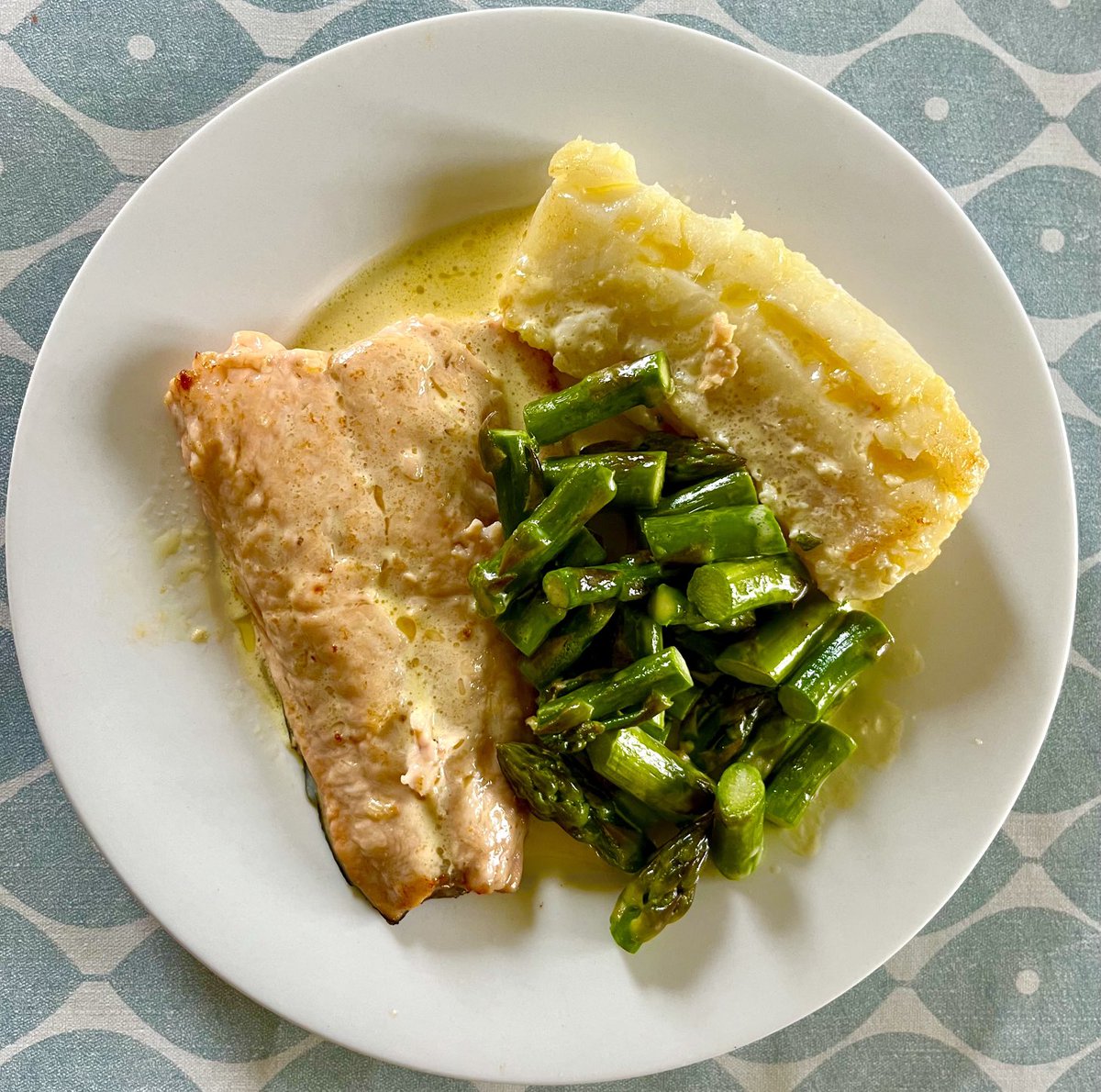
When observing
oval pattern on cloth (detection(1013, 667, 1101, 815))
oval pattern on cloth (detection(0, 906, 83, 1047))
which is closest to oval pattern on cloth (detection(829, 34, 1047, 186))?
oval pattern on cloth (detection(1013, 667, 1101, 815))

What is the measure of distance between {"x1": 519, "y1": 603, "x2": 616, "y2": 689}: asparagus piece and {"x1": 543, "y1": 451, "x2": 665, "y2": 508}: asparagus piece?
13.5 inches

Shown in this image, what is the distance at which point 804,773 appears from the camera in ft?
9.53

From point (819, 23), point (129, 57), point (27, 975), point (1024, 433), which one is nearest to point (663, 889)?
point (1024, 433)

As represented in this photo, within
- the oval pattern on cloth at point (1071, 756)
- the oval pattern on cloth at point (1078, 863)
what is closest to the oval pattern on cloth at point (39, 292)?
the oval pattern on cloth at point (1071, 756)

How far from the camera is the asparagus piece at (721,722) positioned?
9.45ft

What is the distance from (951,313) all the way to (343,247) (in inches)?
79.1

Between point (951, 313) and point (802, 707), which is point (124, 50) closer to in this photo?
point (951, 313)

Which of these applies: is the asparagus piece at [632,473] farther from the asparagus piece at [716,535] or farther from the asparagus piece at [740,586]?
the asparagus piece at [740,586]

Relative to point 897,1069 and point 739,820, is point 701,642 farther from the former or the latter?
point 897,1069

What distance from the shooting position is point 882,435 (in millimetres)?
2643

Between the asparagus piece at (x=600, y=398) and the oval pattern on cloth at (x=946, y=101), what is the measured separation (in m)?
1.38

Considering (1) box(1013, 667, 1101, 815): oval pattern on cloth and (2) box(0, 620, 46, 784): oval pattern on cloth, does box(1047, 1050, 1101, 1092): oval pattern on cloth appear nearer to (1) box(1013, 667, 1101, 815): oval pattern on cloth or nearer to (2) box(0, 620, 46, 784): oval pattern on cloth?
(1) box(1013, 667, 1101, 815): oval pattern on cloth

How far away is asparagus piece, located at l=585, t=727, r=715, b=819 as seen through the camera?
2.75 m

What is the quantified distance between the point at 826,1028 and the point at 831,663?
149 cm
